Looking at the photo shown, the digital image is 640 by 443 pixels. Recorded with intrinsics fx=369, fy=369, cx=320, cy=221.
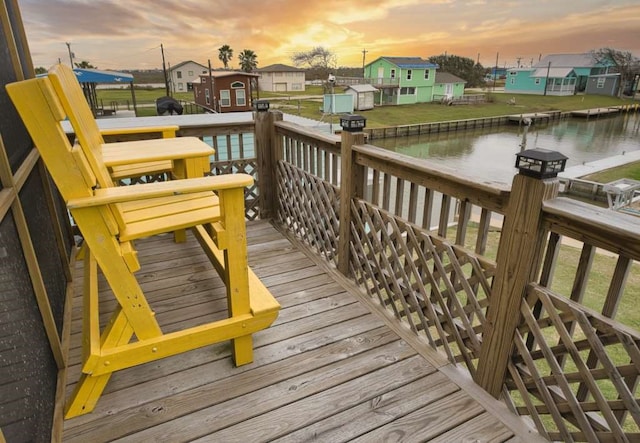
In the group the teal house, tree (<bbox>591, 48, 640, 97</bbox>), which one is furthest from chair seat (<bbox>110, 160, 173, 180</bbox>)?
tree (<bbox>591, 48, 640, 97</bbox>)

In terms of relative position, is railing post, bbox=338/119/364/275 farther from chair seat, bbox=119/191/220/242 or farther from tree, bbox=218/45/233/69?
tree, bbox=218/45/233/69

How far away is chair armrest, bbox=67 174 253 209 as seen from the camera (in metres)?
1.32

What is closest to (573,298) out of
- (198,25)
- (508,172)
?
(508,172)

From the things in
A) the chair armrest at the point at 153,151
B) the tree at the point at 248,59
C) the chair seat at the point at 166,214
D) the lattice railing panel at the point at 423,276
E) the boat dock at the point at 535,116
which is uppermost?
the tree at the point at 248,59

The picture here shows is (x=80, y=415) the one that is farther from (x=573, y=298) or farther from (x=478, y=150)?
(x=478, y=150)

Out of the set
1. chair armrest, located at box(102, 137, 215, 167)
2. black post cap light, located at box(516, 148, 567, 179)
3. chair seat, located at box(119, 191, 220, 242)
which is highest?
black post cap light, located at box(516, 148, 567, 179)

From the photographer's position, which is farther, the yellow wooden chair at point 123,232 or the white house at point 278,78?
the white house at point 278,78

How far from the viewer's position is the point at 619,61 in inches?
1881

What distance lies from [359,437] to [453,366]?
630 millimetres

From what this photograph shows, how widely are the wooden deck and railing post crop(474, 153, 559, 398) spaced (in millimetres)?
218

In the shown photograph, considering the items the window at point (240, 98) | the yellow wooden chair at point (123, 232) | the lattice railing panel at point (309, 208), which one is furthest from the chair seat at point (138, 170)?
the window at point (240, 98)

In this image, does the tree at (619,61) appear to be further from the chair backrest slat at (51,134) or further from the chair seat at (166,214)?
the chair backrest slat at (51,134)

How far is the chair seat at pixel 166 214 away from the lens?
165 cm

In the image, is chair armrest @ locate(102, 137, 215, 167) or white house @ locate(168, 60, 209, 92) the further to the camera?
white house @ locate(168, 60, 209, 92)
